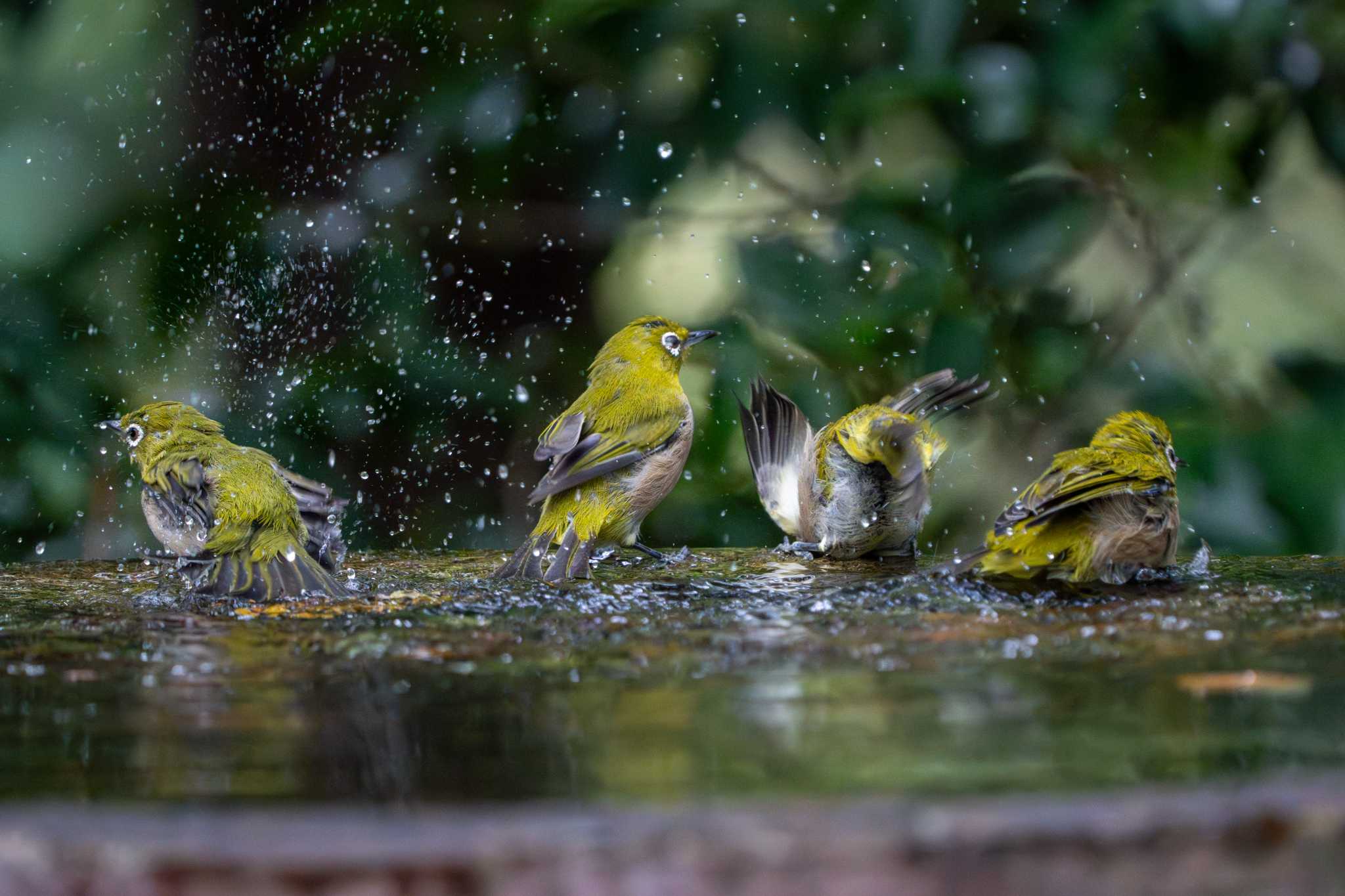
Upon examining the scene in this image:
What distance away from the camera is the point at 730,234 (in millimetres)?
5145

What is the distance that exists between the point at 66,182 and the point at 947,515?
3.52m

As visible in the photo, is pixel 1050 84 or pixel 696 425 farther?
pixel 696 425

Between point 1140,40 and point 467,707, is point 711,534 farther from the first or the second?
point 467,707

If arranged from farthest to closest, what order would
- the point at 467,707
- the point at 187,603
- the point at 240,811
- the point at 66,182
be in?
1. the point at 66,182
2. the point at 187,603
3. the point at 467,707
4. the point at 240,811

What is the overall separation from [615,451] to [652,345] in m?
0.68

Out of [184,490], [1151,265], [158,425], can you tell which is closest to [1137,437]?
[1151,265]

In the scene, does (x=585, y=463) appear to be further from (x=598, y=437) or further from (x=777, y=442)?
(x=777, y=442)

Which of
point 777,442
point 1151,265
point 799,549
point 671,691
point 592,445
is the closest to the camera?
point 671,691

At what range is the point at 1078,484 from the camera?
11.9 ft

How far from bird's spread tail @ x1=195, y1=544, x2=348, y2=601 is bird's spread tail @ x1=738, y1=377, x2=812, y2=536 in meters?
1.78

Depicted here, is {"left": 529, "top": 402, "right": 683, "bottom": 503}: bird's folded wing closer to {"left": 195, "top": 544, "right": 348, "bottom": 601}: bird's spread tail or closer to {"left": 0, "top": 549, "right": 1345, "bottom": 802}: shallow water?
{"left": 195, "top": 544, "right": 348, "bottom": 601}: bird's spread tail

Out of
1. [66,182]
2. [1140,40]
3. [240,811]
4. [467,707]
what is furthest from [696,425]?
[240,811]

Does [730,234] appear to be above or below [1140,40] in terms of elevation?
below

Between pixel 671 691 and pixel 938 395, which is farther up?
pixel 938 395
